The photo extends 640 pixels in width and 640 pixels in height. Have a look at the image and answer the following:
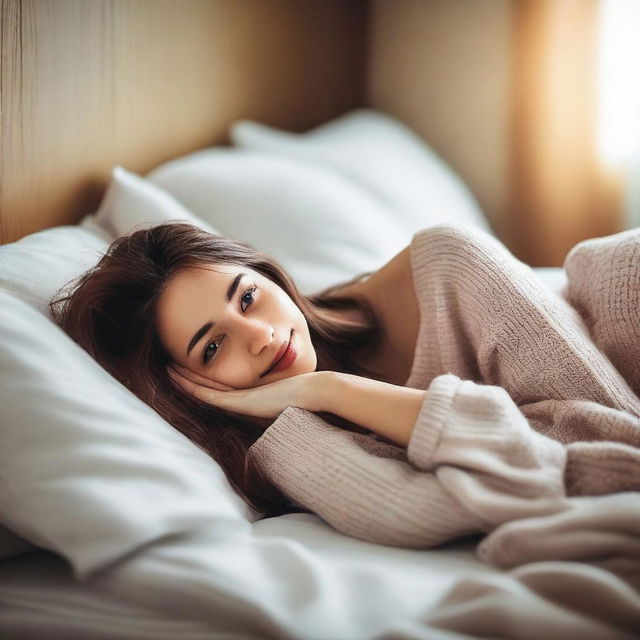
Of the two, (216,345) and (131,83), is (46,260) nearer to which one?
(216,345)

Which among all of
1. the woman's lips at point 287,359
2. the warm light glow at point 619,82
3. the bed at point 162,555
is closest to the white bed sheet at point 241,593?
the bed at point 162,555

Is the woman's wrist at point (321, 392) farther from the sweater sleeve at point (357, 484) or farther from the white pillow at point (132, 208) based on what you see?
the white pillow at point (132, 208)

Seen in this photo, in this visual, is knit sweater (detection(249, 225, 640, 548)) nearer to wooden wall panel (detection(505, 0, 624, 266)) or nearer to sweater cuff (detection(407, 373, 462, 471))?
sweater cuff (detection(407, 373, 462, 471))

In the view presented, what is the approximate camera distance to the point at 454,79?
2.25 meters

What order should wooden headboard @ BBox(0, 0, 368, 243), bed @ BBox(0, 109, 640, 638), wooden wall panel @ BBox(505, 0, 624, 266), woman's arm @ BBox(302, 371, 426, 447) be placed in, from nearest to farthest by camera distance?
1. bed @ BBox(0, 109, 640, 638)
2. woman's arm @ BBox(302, 371, 426, 447)
3. wooden headboard @ BBox(0, 0, 368, 243)
4. wooden wall panel @ BBox(505, 0, 624, 266)

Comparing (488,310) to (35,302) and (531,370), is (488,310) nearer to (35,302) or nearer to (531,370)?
(531,370)

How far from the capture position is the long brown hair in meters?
0.99

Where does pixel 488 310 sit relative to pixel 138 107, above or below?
below

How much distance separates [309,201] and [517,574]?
0.96m

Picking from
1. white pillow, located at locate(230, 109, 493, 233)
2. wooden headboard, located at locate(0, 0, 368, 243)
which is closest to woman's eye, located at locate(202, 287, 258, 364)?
wooden headboard, located at locate(0, 0, 368, 243)

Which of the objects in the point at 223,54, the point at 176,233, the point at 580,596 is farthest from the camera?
the point at 223,54

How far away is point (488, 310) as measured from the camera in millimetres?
1052

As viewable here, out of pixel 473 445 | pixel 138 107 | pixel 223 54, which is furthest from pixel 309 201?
pixel 473 445

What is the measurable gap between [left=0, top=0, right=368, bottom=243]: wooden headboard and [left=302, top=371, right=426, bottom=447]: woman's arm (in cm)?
64
